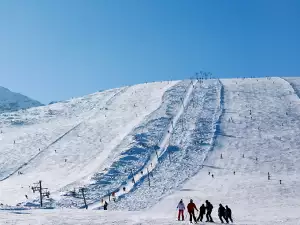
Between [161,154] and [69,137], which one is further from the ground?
[69,137]

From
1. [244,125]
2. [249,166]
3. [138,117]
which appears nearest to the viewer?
[249,166]

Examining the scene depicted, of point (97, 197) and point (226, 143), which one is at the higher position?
point (226, 143)

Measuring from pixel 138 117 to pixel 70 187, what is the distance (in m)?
40.7

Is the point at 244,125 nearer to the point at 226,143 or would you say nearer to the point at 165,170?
the point at 226,143

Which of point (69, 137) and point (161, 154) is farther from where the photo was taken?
point (69, 137)

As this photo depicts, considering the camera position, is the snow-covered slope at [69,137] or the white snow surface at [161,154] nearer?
the white snow surface at [161,154]

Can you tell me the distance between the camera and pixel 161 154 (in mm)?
68312

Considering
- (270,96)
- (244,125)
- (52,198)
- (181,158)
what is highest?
(270,96)

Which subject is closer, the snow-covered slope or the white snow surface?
the white snow surface

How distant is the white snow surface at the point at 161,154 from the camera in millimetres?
41375

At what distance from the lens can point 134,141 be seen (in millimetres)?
76375

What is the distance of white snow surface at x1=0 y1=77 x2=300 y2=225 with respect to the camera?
4138 centimetres

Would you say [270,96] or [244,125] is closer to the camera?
[244,125]

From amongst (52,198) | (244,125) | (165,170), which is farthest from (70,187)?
(244,125)
